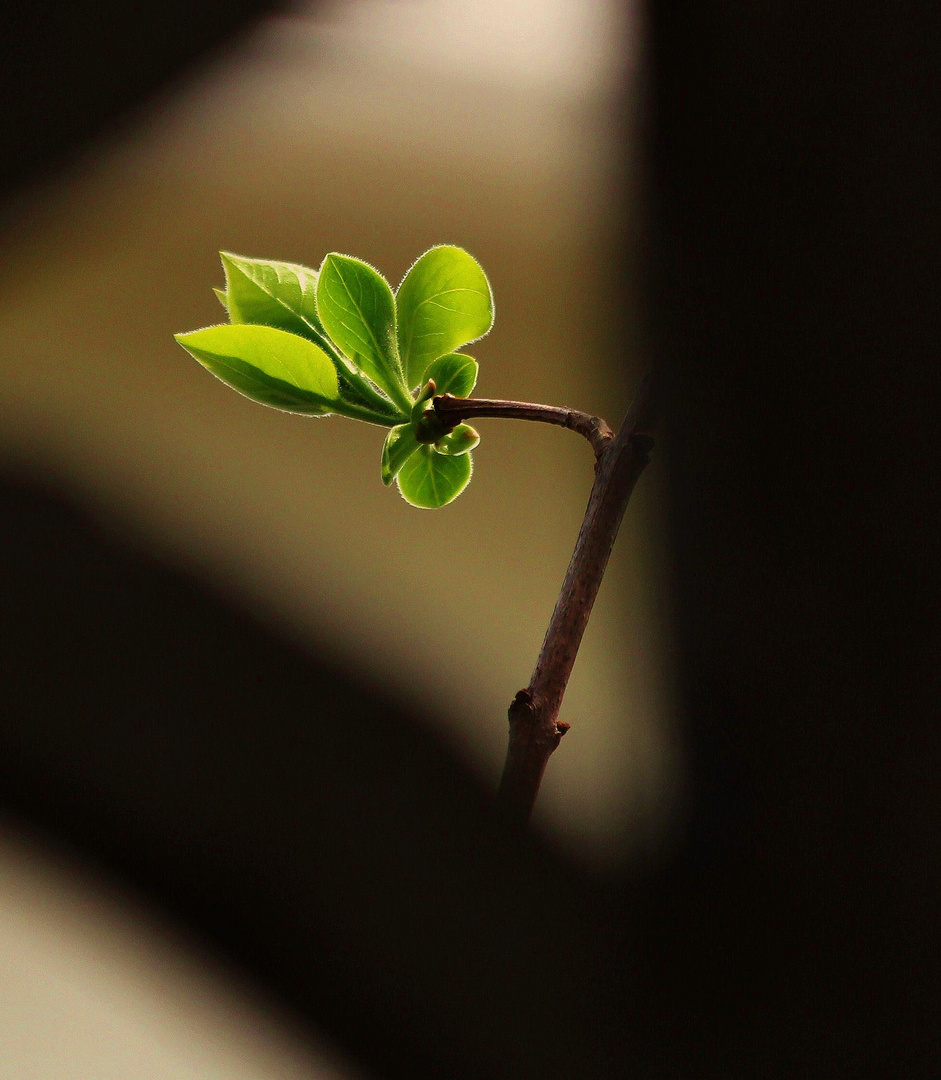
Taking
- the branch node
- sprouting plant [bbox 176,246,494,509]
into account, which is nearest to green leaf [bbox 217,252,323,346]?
sprouting plant [bbox 176,246,494,509]

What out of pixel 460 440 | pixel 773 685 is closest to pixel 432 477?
pixel 460 440

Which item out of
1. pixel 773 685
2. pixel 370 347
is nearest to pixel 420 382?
pixel 370 347

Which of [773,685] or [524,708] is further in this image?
[773,685]

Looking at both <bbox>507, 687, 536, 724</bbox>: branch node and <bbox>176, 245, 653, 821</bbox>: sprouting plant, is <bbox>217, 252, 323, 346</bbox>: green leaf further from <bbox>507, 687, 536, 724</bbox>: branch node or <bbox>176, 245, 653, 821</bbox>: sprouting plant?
<bbox>507, 687, 536, 724</bbox>: branch node

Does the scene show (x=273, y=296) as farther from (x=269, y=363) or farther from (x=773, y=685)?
(x=773, y=685)

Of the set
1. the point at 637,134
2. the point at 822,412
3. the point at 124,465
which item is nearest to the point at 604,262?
the point at 637,134
